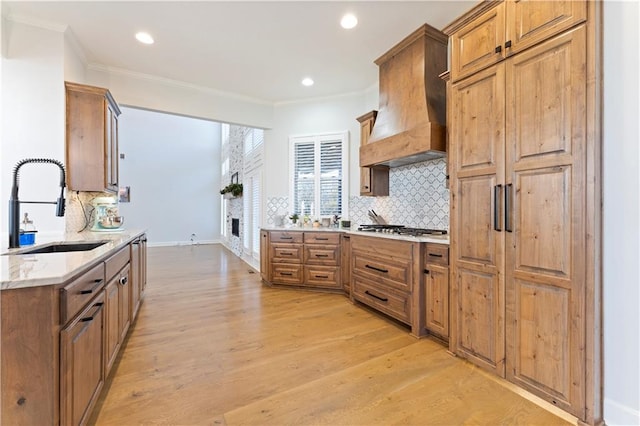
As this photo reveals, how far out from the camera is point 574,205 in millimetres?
1650

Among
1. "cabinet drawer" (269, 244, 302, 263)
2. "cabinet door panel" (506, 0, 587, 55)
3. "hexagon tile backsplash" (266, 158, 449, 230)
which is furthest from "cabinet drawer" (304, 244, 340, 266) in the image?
"cabinet door panel" (506, 0, 587, 55)

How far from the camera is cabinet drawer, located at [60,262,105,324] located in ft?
3.94

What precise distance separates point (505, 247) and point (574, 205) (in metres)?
0.48

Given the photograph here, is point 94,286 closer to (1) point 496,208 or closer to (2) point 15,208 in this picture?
(2) point 15,208

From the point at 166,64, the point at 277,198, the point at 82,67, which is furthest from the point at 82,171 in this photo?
the point at 277,198

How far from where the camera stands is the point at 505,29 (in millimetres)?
2002

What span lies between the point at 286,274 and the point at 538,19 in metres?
3.88

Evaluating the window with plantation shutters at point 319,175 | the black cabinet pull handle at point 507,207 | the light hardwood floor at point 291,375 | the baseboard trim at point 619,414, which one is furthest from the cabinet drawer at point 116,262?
the baseboard trim at point 619,414

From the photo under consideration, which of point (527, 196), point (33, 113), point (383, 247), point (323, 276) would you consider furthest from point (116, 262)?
point (527, 196)

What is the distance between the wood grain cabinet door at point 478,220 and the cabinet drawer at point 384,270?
0.55 metres

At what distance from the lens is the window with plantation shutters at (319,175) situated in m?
4.83

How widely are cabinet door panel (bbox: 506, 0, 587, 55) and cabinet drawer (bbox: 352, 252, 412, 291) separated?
1.95m

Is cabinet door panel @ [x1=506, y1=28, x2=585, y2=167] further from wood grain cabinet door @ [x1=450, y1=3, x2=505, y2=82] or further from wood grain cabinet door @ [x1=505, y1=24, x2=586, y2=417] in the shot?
wood grain cabinet door @ [x1=450, y1=3, x2=505, y2=82]

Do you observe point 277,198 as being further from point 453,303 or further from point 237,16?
point 453,303
